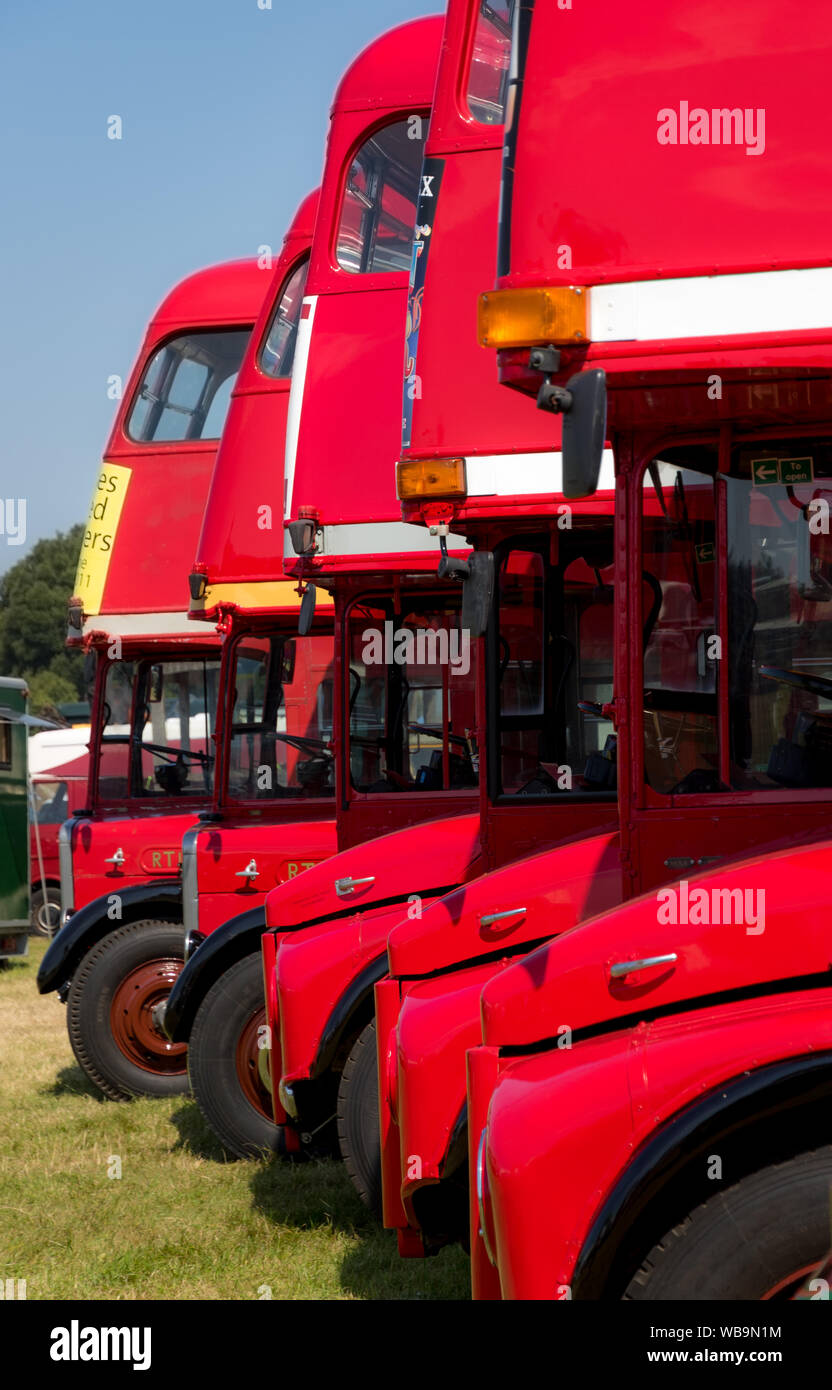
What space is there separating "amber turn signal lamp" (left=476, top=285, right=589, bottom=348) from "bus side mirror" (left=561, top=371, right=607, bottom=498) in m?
0.27

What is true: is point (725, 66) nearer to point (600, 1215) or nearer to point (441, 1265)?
point (600, 1215)

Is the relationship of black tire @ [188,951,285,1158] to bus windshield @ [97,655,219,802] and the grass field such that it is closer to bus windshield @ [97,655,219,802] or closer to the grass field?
the grass field

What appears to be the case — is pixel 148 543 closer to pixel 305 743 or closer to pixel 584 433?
pixel 305 743

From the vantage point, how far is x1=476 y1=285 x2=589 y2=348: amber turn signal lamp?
3.13 meters

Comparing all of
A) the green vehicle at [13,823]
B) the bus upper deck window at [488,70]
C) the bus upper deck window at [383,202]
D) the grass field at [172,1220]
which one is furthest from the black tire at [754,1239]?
the green vehicle at [13,823]

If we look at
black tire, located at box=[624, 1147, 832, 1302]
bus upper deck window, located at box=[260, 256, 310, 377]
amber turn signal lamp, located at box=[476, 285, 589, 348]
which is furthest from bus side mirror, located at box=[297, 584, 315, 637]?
black tire, located at box=[624, 1147, 832, 1302]

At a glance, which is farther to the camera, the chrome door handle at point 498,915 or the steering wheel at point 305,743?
the steering wheel at point 305,743

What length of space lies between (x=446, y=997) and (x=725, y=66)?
7.90 feet

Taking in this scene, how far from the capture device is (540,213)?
129 inches

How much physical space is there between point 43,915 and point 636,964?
16.4 metres

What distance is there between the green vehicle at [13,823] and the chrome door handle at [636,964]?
13.1m

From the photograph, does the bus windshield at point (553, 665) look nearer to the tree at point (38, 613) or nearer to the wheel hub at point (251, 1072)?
the wheel hub at point (251, 1072)

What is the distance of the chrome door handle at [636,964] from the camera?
305 cm
